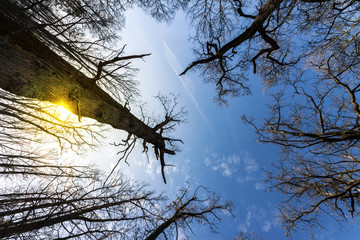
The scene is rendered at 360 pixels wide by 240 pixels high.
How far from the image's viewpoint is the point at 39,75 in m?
2.25

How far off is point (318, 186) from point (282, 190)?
1.12m

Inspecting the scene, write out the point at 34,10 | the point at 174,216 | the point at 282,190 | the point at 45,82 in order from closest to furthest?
the point at 45,82 → the point at 34,10 → the point at 282,190 → the point at 174,216

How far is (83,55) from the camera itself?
388cm

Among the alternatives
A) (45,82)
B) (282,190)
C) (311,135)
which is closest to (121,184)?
(45,82)

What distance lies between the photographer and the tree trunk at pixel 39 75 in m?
2.00

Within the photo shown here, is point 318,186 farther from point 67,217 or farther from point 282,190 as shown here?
point 67,217

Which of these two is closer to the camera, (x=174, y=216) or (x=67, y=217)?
(x=67, y=217)

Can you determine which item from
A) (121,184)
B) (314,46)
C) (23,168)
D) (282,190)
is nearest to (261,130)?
(282,190)

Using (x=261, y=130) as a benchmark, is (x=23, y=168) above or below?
below

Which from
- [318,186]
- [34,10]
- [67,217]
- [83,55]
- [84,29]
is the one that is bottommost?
[67,217]

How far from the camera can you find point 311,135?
4.55 meters

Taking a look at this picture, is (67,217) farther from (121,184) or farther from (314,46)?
(314,46)

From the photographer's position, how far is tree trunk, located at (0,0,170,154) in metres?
2.00

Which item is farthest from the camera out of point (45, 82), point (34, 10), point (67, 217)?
point (67, 217)
